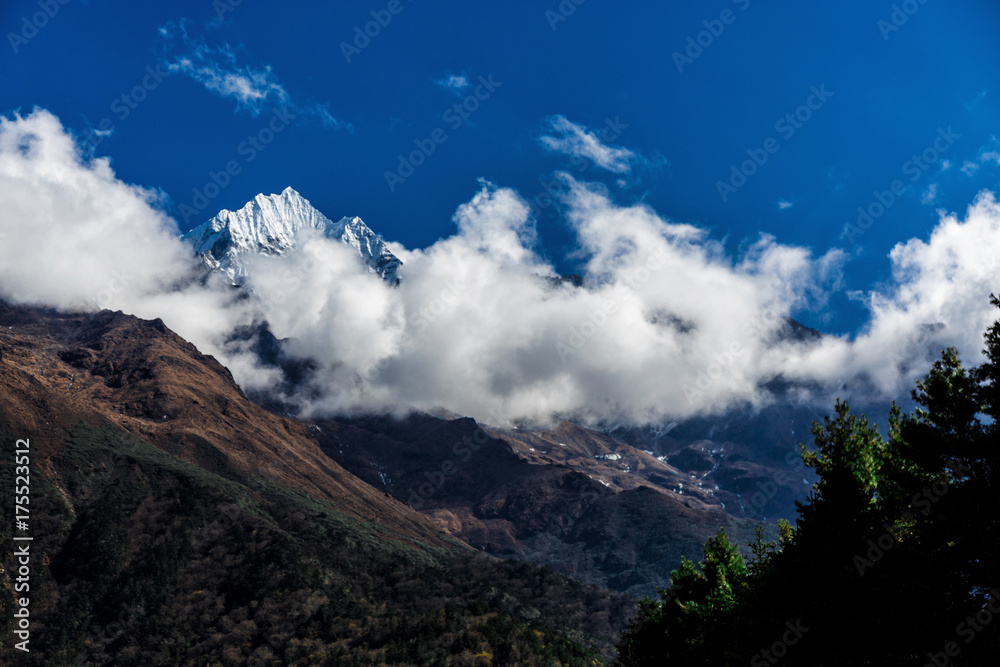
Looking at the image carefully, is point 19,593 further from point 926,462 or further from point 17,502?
point 926,462

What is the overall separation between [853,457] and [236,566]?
7991 inches

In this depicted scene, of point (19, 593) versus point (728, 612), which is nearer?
point (728, 612)

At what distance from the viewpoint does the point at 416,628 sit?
14688 cm

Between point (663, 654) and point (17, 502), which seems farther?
point (17, 502)

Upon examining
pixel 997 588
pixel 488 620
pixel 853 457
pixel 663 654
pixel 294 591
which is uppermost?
pixel 853 457

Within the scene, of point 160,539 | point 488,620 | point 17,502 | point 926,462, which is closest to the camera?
point 926,462

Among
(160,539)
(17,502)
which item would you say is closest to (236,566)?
(160,539)

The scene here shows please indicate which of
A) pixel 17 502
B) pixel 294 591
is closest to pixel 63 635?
pixel 17 502

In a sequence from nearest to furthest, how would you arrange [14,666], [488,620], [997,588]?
[997,588], [14,666], [488,620]

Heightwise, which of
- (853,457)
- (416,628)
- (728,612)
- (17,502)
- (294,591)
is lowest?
(17,502)

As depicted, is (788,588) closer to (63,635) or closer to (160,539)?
(63,635)

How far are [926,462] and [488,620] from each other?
137552mm

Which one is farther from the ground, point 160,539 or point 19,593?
point 160,539

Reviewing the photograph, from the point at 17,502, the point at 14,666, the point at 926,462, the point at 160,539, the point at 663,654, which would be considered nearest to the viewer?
the point at 926,462
